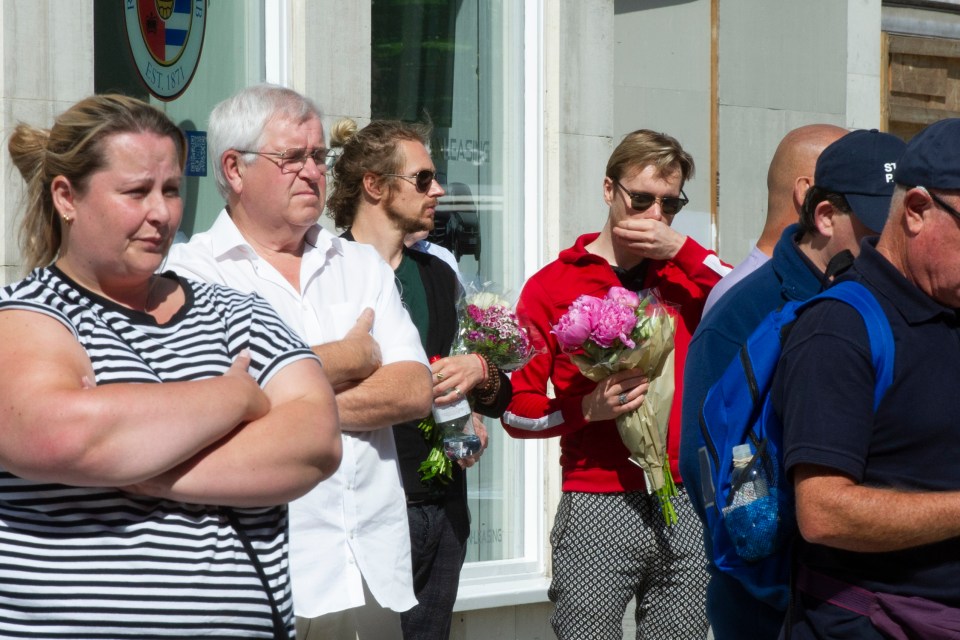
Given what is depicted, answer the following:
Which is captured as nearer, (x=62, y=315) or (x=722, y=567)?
(x=62, y=315)

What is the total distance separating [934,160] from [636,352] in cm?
190

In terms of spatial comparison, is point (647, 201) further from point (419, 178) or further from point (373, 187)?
point (373, 187)

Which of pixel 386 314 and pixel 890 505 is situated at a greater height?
pixel 386 314

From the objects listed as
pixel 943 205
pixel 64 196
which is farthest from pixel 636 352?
pixel 64 196

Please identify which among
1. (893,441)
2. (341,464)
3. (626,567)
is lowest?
(626,567)

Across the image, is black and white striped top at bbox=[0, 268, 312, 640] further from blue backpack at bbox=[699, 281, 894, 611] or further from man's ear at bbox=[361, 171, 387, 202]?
man's ear at bbox=[361, 171, 387, 202]

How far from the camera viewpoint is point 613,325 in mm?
4512

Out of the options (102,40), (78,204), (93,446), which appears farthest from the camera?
Result: (102,40)

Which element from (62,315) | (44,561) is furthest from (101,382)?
(44,561)

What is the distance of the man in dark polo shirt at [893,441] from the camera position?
2711 millimetres

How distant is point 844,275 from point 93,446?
69.4 inches

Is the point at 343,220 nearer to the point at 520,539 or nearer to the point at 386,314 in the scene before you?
the point at 386,314

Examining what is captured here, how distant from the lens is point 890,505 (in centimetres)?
269

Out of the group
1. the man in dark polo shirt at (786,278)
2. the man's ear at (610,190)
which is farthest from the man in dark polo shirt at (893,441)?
the man's ear at (610,190)
